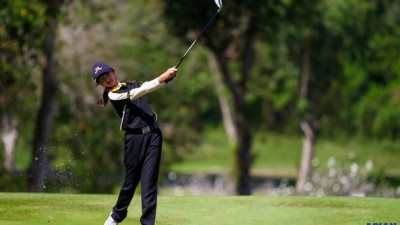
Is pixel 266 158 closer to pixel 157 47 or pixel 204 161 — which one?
pixel 204 161

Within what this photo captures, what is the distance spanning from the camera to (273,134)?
168 ft

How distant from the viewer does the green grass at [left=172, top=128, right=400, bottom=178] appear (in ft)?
165

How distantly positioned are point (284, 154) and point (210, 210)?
45423 millimetres

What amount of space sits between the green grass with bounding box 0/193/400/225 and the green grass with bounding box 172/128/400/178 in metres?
32.7

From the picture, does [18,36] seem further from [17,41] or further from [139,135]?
[139,135]

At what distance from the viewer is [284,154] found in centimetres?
5856

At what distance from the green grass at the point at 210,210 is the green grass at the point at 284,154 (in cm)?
3267

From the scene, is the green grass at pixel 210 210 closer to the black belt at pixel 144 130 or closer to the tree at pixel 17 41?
the black belt at pixel 144 130

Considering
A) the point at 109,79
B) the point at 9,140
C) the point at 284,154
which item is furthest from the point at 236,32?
the point at 284,154

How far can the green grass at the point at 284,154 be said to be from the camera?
50.4 metres

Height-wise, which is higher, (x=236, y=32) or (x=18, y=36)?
(x=236, y=32)

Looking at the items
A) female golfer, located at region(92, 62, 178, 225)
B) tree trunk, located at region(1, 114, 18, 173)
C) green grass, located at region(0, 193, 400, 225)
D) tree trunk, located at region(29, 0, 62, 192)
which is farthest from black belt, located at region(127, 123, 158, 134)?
tree trunk, located at region(1, 114, 18, 173)

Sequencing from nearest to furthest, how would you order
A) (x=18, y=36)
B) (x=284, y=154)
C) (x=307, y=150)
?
(x=18, y=36) < (x=307, y=150) < (x=284, y=154)

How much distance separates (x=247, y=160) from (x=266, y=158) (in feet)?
102
